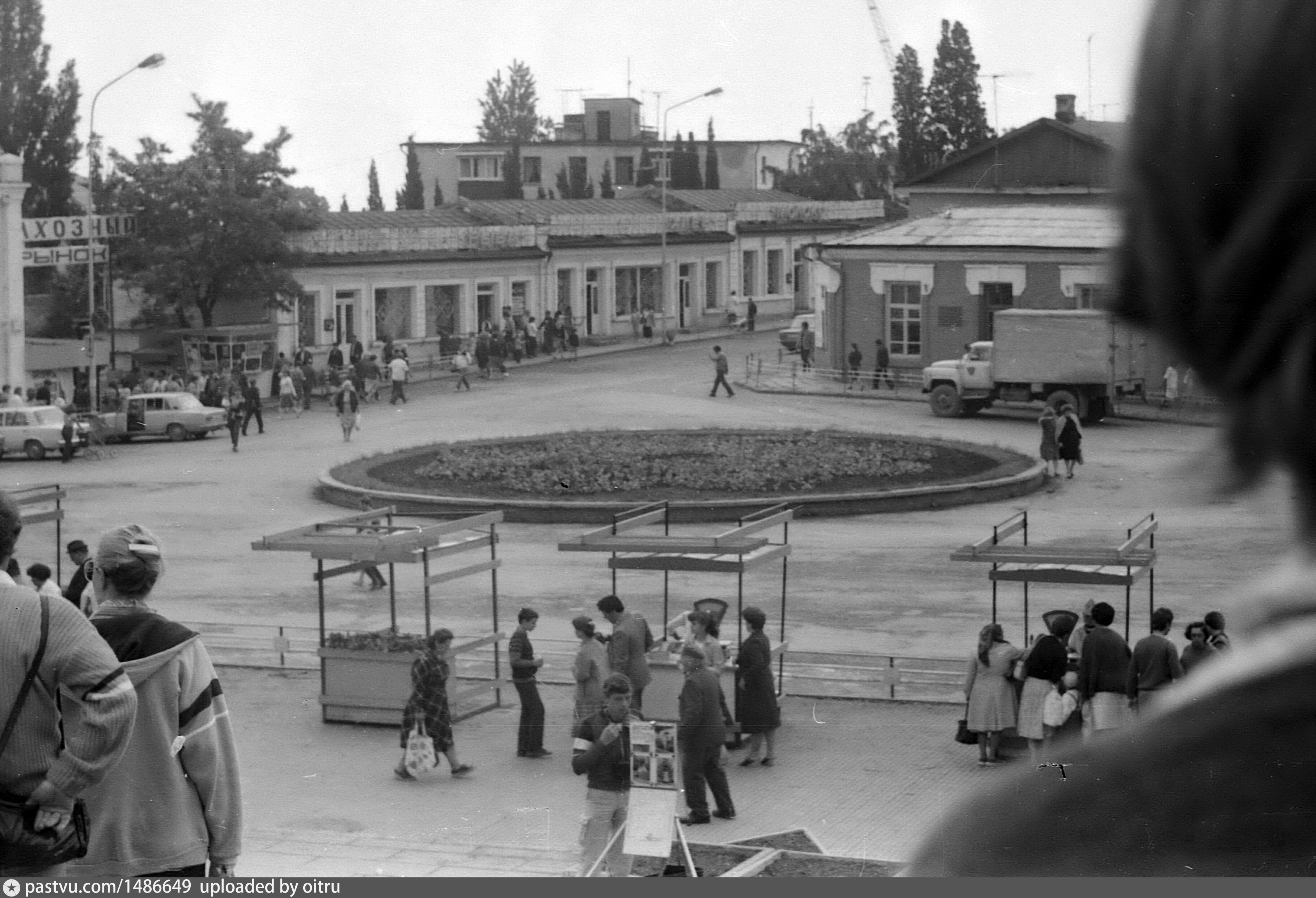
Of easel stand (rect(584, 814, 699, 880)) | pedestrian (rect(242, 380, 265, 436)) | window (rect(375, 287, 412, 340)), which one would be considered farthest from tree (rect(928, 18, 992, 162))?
window (rect(375, 287, 412, 340))

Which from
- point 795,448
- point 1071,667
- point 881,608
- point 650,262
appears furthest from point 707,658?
point 650,262

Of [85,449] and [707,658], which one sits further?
[85,449]

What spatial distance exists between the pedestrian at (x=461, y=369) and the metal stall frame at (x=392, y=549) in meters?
29.6

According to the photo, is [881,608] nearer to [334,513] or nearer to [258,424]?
[334,513]

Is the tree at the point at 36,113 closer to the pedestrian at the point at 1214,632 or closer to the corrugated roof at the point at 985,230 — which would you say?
the corrugated roof at the point at 985,230

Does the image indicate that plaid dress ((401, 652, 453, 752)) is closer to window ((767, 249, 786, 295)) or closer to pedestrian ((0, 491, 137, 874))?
pedestrian ((0, 491, 137, 874))

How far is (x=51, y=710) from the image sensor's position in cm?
431

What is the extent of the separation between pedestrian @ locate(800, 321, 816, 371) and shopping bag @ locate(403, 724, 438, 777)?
33762mm

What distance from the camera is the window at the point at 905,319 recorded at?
1663 inches

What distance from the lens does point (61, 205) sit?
141 feet

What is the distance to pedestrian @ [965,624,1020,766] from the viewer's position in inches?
505

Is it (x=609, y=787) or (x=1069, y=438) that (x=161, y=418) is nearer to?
(x=1069, y=438)

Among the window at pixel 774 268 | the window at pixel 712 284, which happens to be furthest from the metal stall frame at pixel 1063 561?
the window at pixel 774 268

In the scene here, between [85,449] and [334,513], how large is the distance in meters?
9.47
